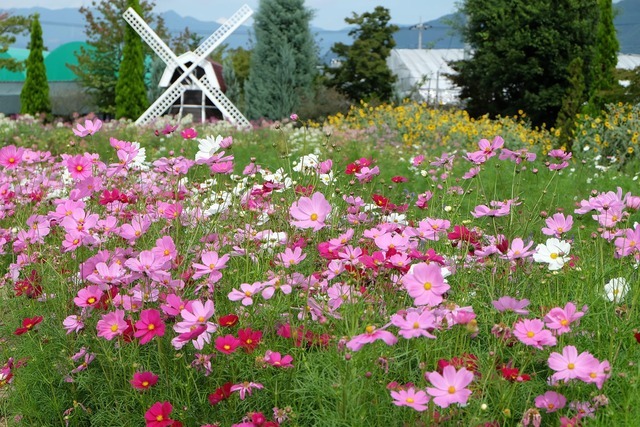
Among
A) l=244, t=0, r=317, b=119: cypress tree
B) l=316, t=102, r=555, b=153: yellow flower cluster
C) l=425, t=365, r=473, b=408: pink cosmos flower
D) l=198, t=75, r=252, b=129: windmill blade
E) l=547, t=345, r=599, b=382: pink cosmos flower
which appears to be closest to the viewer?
l=425, t=365, r=473, b=408: pink cosmos flower

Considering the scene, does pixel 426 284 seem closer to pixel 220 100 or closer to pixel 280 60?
pixel 280 60

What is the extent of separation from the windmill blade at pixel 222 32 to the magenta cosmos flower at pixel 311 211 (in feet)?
55.4

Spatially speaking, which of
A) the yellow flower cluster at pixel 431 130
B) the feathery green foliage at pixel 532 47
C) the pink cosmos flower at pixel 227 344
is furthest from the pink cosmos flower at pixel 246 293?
the feathery green foliage at pixel 532 47

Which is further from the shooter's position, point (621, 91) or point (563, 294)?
point (621, 91)

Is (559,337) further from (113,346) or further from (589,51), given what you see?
(589,51)

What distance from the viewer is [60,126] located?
12086 mm

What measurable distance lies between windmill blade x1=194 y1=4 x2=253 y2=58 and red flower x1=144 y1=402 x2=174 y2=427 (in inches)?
680

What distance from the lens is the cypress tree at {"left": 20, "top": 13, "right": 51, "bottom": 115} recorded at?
21.2m

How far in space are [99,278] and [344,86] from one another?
2163 centimetres

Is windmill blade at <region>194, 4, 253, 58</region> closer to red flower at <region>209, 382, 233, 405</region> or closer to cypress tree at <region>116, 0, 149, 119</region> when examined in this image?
cypress tree at <region>116, 0, 149, 119</region>

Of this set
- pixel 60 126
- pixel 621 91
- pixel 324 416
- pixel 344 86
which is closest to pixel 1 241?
pixel 324 416

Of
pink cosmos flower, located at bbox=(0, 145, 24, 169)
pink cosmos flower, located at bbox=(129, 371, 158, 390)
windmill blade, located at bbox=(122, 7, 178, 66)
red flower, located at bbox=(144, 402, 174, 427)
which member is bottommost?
red flower, located at bbox=(144, 402, 174, 427)

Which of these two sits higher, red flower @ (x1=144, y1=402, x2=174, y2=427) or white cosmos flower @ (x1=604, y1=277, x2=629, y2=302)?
white cosmos flower @ (x1=604, y1=277, x2=629, y2=302)

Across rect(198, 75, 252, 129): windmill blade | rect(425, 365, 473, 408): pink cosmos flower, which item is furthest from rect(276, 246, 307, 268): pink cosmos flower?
rect(198, 75, 252, 129): windmill blade
